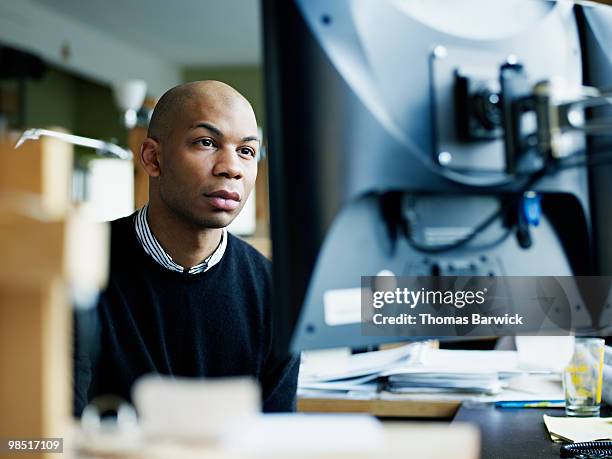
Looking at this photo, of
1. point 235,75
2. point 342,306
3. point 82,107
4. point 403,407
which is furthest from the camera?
point 235,75

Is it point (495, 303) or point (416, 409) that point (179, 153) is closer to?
point (495, 303)

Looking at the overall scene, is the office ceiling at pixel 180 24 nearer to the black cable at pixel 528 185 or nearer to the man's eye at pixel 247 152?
the man's eye at pixel 247 152

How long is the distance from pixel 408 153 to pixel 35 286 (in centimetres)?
35

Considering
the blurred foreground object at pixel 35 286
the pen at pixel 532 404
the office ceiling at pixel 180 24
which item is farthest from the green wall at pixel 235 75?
the blurred foreground object at pixel 35 286

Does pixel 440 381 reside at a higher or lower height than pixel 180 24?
lower

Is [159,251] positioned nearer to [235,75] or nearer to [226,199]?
[226,199]

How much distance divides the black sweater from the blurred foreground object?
0.58 m

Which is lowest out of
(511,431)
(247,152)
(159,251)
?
(511,431)

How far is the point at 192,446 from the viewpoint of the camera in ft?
1.75

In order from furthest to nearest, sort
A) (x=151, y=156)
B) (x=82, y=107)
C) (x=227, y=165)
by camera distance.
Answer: (x=82, y=107)
(x=151, y=156)
(x=227, y=165)

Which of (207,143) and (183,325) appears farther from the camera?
(183,325)

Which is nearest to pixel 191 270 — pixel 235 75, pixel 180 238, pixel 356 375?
pixel 180 238

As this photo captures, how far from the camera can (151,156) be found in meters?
1.17

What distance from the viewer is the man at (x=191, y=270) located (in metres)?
1.02
